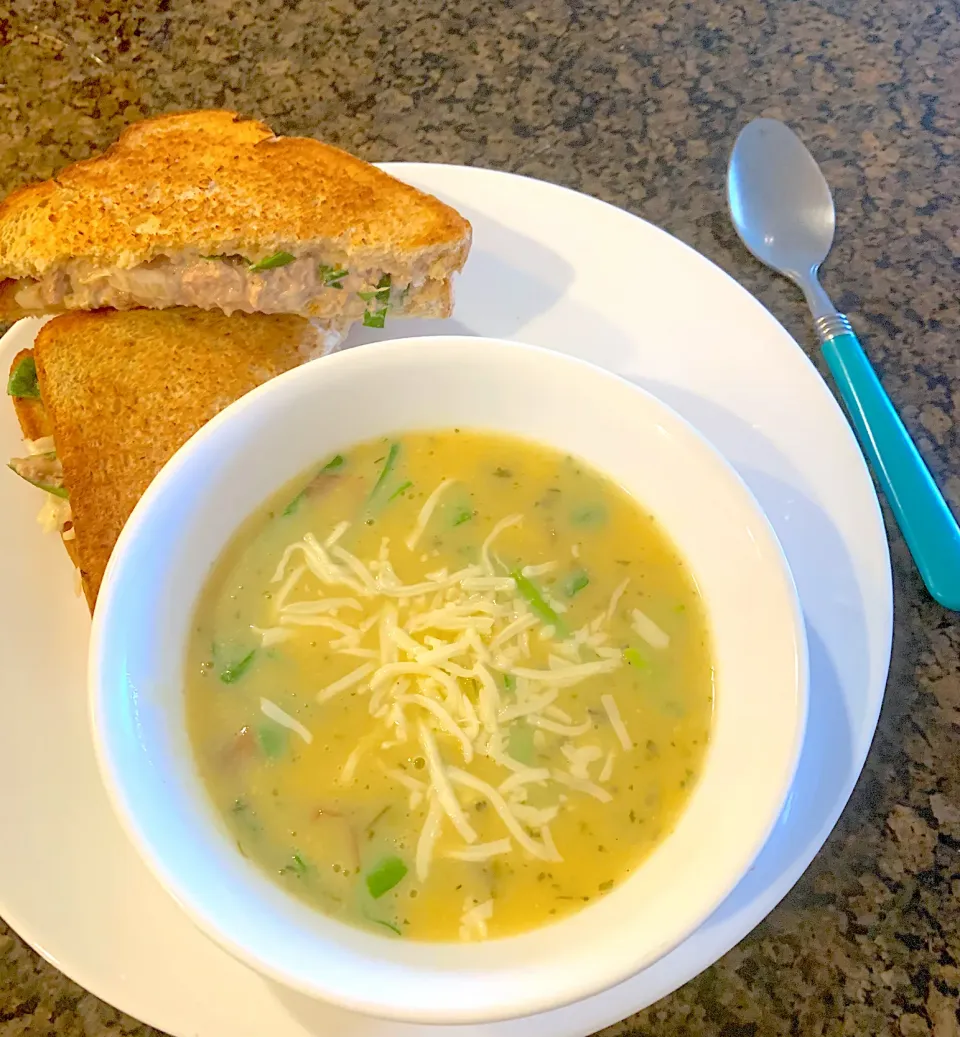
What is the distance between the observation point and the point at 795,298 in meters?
1.83

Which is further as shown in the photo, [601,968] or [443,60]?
[443,60]

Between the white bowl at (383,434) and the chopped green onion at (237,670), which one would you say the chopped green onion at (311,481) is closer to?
the white bowl at (383,434)

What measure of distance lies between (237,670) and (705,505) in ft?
2.45

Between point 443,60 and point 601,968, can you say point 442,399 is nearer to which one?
point 601,968

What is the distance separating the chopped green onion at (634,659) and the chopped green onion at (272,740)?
1.70 ft

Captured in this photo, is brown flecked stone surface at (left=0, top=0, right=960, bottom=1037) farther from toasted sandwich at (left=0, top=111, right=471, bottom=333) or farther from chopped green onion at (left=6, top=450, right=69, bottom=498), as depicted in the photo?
chopped green onion at (left=6, top=450, right=69, bottom=498)

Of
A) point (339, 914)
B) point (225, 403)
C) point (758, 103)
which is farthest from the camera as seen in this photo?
point (758, 103)

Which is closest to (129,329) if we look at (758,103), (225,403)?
(225,403)

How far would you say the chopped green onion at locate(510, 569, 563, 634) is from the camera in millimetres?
1344

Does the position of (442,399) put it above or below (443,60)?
below

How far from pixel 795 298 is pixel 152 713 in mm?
1445

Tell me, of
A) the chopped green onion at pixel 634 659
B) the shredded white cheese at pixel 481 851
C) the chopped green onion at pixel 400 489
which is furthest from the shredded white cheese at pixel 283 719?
the chopped green onion at pixel 634 659

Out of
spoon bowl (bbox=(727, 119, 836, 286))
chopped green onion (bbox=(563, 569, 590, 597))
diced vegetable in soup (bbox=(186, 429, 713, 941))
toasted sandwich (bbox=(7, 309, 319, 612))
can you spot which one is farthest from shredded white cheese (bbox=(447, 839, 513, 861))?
spoon bowl (bbox=(727, 119, 836, 286))

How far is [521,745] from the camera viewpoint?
50.5 inches
